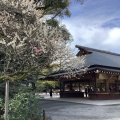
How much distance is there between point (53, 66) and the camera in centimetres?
645

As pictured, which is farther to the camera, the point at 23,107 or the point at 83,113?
the point at 83,113

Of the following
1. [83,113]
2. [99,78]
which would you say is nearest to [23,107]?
[83,113]

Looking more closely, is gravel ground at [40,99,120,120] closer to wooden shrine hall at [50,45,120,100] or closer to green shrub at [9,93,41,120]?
green shrub at [9,93,41,120]

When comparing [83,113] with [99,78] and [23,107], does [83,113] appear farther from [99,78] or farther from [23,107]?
[99,78]

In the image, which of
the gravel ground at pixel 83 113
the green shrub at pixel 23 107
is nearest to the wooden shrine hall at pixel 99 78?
the gravel ground at pixel 83 113

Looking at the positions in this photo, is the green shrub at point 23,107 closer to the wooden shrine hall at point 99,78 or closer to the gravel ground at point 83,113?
the gravel ground at point 83,113

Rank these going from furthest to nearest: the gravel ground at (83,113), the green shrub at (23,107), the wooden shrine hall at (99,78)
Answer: the wooden shrine hall at (99,78) → the gravel ground at (83,113) → the green shrub at (23,107)

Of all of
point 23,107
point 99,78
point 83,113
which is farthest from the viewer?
point 99,78

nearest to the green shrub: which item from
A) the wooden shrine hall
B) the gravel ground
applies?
the gravel ground

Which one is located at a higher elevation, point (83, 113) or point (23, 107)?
point (23, 107)

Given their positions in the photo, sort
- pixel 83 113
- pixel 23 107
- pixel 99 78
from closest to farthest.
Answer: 1. pixel 23 107
2. pixel 83 113
3. pixel 99 78

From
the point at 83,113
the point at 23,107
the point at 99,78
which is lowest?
the point at 83,113

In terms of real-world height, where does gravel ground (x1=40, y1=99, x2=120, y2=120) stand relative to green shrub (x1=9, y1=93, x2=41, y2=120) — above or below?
below

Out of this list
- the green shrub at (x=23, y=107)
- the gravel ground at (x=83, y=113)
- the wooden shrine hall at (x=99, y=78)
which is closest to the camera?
the green shrub at (x=23, y=107)
